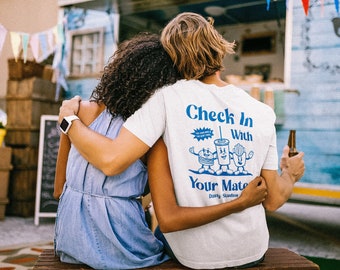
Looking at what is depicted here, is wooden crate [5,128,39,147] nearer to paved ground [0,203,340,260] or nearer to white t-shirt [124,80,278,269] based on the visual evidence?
paved ground [0,203,340,260]

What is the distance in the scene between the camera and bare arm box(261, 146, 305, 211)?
5.37 feet

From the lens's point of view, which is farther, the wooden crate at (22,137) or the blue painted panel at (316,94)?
the wooden crate at (22,137)

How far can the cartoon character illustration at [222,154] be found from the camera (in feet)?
4.90

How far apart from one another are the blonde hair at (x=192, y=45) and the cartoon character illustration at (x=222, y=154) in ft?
0.83

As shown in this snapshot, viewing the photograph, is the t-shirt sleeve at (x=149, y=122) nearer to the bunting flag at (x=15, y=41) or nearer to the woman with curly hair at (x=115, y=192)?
the woman with curly hair at (x=115, y=192)

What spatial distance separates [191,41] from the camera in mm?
1516

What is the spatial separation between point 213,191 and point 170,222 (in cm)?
18

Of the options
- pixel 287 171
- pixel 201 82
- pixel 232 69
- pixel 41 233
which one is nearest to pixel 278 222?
pixel 41 233

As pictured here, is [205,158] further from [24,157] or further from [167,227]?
[24,157]

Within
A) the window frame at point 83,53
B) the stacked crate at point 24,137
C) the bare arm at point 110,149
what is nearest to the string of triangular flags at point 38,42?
the window frame at point 83,53

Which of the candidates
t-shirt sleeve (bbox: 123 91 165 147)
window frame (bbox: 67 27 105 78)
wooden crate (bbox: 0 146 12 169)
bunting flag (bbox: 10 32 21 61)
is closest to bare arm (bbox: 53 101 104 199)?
t-shirt sleeve (bbox: 123 91 165 147)

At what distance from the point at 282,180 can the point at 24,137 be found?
4.88 meters

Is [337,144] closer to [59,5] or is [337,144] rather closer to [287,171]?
[287,171]

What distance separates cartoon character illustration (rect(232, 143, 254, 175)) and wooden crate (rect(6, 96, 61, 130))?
15.9 feet
